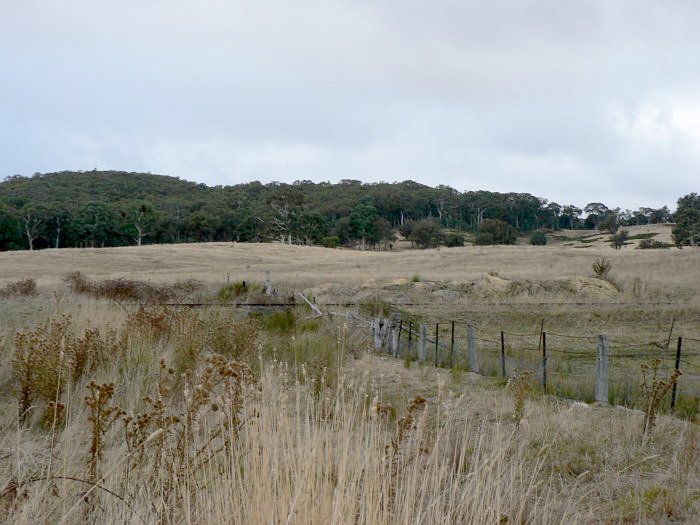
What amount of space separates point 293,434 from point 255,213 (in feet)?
278

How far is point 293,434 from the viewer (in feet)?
14.0

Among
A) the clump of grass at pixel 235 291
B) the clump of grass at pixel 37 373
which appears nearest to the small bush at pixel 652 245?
the clump of grass at pixel 235 291

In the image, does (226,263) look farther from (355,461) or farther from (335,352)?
(355,461)

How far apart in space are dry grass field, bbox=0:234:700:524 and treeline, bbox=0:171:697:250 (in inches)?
2634

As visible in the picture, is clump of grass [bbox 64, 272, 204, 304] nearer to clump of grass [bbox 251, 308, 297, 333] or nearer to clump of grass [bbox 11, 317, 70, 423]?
clump of grass [bbox 251, 308, 297, 333]

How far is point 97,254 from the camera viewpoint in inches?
2090

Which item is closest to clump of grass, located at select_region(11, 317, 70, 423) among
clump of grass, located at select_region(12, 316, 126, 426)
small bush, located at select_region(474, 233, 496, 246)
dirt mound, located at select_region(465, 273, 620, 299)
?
clump of grass, located at select_region(12, 316, 126, 426)

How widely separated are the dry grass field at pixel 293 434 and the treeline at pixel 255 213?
66899mm

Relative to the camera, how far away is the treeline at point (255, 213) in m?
76.3

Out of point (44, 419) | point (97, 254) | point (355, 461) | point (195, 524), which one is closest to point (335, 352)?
Result: point (44, 419)

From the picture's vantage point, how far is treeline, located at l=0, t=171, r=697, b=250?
7631 cm

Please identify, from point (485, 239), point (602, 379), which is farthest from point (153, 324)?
point (485, 239)

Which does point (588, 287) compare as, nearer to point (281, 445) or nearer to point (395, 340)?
point (395, 340)

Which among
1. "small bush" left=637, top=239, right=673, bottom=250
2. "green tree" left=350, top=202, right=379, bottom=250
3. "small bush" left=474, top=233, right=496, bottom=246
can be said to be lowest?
"small bush" left=637, top=239, right=673, bottom=250
